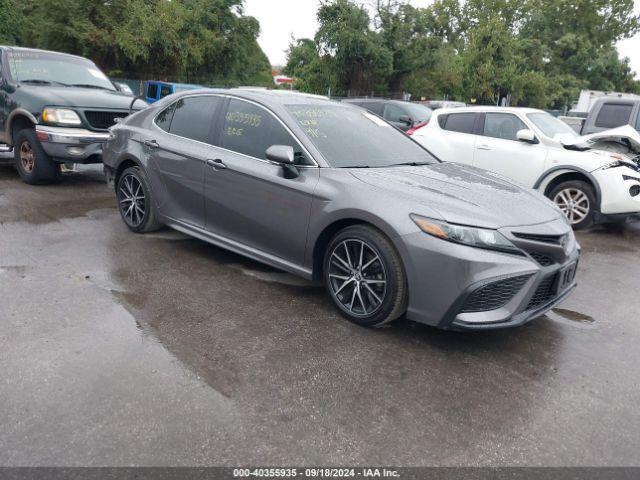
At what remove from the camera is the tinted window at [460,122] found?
855cm

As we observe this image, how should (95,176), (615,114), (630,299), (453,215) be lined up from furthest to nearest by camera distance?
(615,114) → (95,176) → (630,299) → (453,215)

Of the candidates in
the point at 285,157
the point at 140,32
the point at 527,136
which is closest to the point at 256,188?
the point at 285,157

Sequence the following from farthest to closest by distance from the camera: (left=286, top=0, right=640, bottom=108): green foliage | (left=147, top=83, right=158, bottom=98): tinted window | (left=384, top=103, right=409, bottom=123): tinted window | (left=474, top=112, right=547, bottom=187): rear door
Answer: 1. (left=286, top=0, right=640, bottom=108): green foliage
2. (left=147, top=83, right=158, bottom=98): tinted window
3. (left=384, top=103, right=409, bottom=123): tinted window
4. (left=474, top=112, right=547, bottom=187): rear door

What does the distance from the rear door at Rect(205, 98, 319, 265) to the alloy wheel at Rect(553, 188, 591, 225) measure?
4701mm

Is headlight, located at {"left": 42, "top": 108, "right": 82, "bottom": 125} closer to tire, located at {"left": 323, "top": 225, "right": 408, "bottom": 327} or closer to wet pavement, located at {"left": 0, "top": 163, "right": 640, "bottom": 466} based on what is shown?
wet pavement, located at {"left": 0, "top": 163, "right": 640, "bottom": 466}

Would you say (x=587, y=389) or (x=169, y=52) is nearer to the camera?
(x=587, y=389)

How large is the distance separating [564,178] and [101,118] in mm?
6698

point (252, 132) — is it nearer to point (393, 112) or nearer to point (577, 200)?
point (577, 200)

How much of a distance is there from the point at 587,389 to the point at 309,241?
2083 millimetres

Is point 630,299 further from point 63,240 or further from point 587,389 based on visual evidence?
point 63,240

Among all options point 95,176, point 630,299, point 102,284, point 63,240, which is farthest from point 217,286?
point 95,176

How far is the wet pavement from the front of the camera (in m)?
2.55

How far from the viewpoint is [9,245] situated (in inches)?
204

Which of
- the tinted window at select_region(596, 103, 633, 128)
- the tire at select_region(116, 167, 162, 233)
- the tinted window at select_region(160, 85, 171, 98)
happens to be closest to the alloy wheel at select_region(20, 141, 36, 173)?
the tire at select_region(116, 167, 162, 233)
